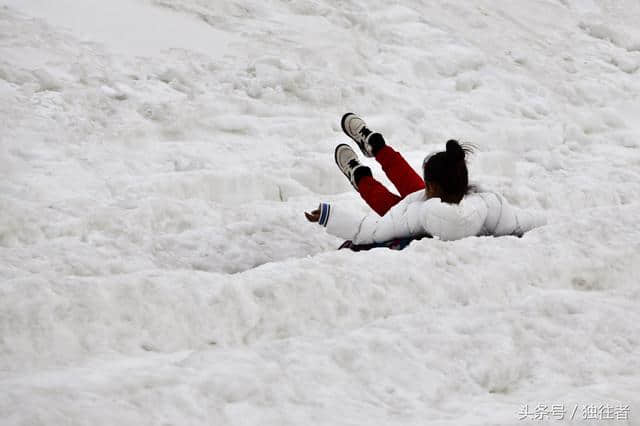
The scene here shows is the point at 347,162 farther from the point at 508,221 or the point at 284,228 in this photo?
the point at 508,221

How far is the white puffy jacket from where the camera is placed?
11.5ft

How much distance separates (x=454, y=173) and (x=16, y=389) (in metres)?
2.24

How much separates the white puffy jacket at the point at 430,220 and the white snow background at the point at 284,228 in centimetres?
19

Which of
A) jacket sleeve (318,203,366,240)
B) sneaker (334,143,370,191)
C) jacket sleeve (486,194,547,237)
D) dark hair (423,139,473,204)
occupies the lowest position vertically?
jacket sleeve (318,203,366,240)

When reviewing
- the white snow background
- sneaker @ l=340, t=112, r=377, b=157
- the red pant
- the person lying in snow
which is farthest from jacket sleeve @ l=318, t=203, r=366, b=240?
sneaker @ l=340, t=112, r=377, b=157

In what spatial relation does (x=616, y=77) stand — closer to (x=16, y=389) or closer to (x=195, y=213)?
(x=195, y=213)

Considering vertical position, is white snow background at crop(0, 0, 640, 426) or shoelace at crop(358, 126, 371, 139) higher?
shoelace at crop(358, 126, 371, 139)

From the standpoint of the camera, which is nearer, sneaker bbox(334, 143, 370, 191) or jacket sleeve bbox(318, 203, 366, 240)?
jacket sleeve bbox(318, 203, 366, 240)

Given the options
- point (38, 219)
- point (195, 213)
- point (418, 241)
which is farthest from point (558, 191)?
point (38, 219)

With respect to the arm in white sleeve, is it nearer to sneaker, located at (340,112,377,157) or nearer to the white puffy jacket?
the white puffy jacket

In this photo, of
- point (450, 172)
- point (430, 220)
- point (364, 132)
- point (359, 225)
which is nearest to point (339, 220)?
point (359, 225)

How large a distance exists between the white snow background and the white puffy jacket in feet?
0.64

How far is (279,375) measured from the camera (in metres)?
2.31

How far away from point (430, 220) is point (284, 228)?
102 cm
